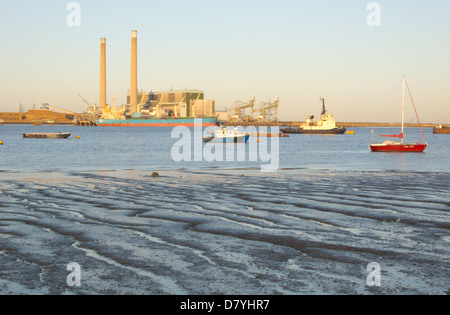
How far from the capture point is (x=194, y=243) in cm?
997

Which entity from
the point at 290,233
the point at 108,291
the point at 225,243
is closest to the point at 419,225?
the point at 290,233

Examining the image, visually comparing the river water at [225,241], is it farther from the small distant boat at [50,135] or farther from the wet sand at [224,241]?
the small distant boat at [50,135]

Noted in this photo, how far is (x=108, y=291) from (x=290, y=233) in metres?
4.99

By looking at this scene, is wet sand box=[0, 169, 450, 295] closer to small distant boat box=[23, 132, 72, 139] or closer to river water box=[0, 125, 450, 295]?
river water box=[0, 125, 450, 295]

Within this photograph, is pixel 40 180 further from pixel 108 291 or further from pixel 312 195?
pixel 108 291

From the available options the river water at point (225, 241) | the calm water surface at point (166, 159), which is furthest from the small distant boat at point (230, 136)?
the river water at point (225, 241)

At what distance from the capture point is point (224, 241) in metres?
10.2

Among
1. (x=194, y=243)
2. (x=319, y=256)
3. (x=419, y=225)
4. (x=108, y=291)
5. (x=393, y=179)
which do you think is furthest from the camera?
(x=393, y=179)

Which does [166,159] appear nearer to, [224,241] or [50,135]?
[224,241]

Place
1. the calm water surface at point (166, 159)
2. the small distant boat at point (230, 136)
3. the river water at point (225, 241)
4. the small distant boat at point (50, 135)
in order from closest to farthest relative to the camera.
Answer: the river water at point (225, 241) < the calm water surface at point (166, 159) < the small distant boat at point (230, 136) < the small distant boat at point (50, 135)

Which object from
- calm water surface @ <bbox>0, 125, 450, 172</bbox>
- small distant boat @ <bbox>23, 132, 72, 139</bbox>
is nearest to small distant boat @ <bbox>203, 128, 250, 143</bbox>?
calm water surface @ <bbox>0, 125, 450, 172</bbox>

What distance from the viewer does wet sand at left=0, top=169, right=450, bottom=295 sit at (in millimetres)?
7367

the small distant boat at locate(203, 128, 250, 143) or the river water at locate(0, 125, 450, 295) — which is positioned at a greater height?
the small distant boat at locate(203, 128, 250, 143)

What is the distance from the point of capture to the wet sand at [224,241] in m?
7.37
